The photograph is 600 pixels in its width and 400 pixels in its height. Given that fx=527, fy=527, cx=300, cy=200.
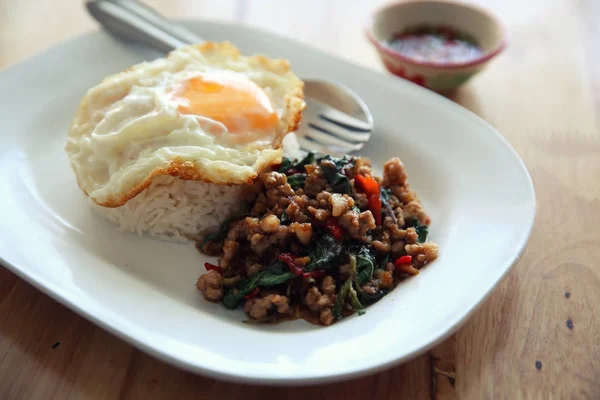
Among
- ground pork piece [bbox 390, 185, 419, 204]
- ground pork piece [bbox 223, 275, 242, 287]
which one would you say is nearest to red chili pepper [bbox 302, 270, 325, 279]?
ground pork piece [bbox 223, 275, 242, 287]

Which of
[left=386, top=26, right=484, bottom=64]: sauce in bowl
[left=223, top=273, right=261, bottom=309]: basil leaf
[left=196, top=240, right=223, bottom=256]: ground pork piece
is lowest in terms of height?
[left=196, top=240, right=223, bottom=256]: ground pork piece

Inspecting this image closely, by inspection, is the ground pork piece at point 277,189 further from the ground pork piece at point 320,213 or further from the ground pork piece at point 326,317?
the ground pork piece at point 326,317

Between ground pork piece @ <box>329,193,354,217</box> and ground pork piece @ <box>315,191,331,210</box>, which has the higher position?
ground pork piece @ <box>329,193,354,217</box>

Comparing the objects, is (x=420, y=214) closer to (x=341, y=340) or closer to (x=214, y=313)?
(x=341, y=340)

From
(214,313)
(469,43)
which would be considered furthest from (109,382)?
(469,43)

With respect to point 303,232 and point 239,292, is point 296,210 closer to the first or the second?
point 303,232

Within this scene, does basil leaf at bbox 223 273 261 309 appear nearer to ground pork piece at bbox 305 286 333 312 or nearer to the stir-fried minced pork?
the stir-fried minced pork
